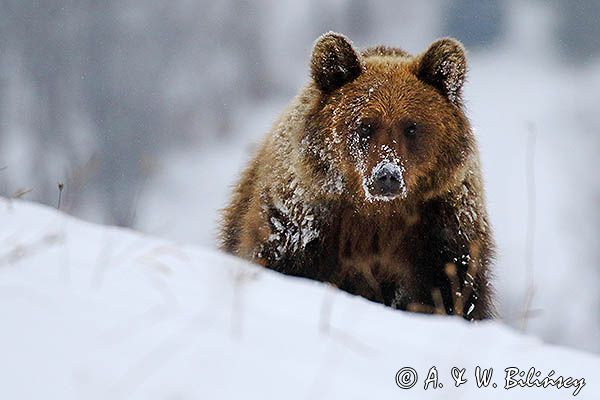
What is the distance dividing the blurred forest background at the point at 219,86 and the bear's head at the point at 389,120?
15188mm

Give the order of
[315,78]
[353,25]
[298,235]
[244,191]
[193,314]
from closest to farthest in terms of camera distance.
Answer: [193,314]
[298,235]
[315,78]
[244,191]
[353,25]

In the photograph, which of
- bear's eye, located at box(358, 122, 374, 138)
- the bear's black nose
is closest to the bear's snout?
the bear's black nose

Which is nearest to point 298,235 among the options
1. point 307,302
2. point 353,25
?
point 307,302

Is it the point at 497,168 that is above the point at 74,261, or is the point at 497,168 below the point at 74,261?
below

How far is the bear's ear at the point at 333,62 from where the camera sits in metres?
6.78

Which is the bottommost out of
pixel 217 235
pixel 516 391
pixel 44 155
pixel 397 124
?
pixel 44 155

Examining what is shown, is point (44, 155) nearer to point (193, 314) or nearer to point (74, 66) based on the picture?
point (74, 66)

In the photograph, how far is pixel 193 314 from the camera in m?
3.16

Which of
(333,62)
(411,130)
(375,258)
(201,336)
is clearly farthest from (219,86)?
(201,336)

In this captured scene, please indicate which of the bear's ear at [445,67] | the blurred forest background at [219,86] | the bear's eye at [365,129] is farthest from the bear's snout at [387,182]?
the blurred forest background at [219,86]

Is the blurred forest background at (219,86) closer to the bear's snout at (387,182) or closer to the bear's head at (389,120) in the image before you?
the bear's head at (389,120)

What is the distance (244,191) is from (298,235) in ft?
4.00

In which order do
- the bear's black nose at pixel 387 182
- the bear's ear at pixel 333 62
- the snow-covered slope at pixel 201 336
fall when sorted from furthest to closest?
the bear's ear at pixel 333 62
the bear's black nose at pixel 387 182
the snow-covered slope at pixel 201 336

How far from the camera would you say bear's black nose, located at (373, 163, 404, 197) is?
6.19 m
